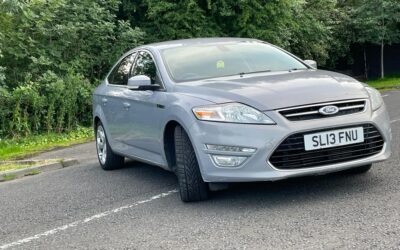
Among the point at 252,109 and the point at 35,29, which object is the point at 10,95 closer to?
the point at 35,29

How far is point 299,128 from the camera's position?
512 cm

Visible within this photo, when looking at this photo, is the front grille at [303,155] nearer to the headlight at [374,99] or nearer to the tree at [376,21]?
the headlight at [374,99]

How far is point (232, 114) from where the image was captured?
209 inches

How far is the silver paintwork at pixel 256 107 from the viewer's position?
17.0ft

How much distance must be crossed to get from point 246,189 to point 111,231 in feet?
5.22

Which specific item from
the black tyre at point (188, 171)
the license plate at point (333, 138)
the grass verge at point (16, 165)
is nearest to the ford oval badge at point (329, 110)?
the license plate at point (333, 138)

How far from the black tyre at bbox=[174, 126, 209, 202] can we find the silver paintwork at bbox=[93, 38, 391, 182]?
0.44 ft

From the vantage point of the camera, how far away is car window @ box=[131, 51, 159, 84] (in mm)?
6705

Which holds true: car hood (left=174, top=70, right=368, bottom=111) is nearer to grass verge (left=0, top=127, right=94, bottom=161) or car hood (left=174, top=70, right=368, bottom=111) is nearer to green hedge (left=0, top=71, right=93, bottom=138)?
grass verge (left=0, top=127, right=94, bottom=161)

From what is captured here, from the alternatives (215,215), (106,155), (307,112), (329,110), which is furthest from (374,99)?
(106,155)

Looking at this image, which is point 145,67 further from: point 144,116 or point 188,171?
point 188,171

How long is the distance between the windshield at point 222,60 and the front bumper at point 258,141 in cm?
115

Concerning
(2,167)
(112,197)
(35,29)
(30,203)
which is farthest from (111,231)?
(35,29)

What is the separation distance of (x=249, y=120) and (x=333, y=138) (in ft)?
2.43
